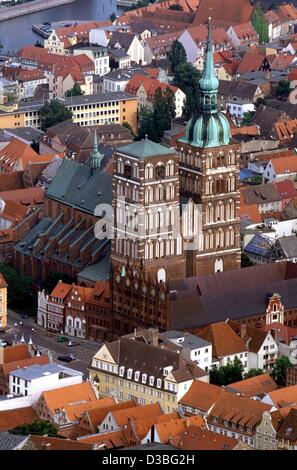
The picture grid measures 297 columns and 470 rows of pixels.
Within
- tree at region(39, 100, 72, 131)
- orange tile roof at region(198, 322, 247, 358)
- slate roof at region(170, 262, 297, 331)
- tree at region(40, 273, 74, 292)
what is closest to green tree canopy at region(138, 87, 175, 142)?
tree at region(39, 100, 72, 131)

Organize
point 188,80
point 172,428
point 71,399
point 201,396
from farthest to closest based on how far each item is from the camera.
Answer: point 188,80 → point 71,399 → point 201,396 → point 172,428

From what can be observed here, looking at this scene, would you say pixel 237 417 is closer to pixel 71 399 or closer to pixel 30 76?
pixel 71 399

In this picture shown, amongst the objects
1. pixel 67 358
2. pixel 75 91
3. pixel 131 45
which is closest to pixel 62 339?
pixel 67 358

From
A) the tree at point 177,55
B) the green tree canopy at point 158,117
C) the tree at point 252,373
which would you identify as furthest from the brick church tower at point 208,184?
the tree at point 177,55

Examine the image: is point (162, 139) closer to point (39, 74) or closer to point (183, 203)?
point (39, 74)
